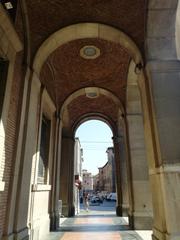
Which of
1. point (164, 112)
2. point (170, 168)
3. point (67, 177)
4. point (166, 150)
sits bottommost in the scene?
point (170, 168)

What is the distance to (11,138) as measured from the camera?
4.53 metres

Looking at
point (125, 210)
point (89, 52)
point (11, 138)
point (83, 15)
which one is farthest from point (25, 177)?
point (125, 210)

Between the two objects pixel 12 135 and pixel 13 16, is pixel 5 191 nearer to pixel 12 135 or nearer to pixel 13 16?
pixel 12 135

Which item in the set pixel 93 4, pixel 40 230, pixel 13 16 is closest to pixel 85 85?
pixel 93 4

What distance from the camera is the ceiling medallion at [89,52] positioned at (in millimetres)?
8078

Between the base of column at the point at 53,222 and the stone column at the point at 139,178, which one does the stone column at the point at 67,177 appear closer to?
the base of column at the point at 53,222

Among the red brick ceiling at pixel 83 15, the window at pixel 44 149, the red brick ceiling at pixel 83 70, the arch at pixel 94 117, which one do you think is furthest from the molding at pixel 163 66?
the arch at pixel 94 117

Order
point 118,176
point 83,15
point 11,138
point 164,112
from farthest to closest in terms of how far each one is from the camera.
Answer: point 118,176
point 83,15
point 164,112
point 11,138

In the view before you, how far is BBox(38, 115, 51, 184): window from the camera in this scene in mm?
7164

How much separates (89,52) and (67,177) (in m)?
8.35

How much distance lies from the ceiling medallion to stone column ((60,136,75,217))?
22.2 feet

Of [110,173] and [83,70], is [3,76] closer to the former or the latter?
[83,70]

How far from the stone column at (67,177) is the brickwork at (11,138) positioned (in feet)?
28.9

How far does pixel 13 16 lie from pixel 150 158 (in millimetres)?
5223
